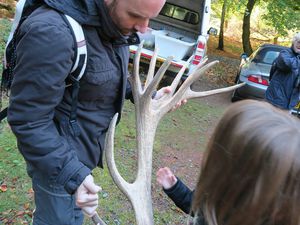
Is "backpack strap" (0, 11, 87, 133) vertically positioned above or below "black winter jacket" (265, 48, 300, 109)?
above

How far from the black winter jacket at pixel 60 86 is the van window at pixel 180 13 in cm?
853

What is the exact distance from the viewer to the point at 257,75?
8852 millimetres

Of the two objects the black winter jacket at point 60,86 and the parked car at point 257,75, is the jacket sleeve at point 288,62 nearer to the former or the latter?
the parked car at point 257,75

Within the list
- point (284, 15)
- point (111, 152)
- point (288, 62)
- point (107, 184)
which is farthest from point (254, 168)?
point (284, 15)

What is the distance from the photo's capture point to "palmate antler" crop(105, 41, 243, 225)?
203cm

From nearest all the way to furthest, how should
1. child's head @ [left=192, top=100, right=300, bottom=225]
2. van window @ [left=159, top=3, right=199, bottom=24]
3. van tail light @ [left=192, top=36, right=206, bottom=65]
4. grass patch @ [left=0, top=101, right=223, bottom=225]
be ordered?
1. child's head @ [left=192, top=100, right=300, bottom=225]
2. grass patch @ [left=0, top=101, right=223, bottom=225]
3. van tail light @ [left=192, top=36, right=206, bottom=65]
4. van window @ [left=159, top=3, right=199, bottom=24]

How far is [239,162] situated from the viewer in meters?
1.24

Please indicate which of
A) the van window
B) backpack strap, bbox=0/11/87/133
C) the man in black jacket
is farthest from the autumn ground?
the van window

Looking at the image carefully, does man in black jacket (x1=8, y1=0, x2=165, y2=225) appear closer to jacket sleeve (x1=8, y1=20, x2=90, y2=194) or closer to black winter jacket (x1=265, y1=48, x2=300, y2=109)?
jacket sleeve (x1=8, y1=20, x2=90, y2=194)

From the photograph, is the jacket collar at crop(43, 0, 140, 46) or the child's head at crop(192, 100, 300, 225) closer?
the child's head at crop(192, 100, 300, 225)

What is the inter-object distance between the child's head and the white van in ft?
22.2

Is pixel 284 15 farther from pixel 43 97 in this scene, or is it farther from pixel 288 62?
pixel 43 97

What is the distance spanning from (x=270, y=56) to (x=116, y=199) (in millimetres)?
7011

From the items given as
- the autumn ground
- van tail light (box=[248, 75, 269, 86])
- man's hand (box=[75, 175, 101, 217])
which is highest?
man's hand (box=[75, 175, 101, 217])
